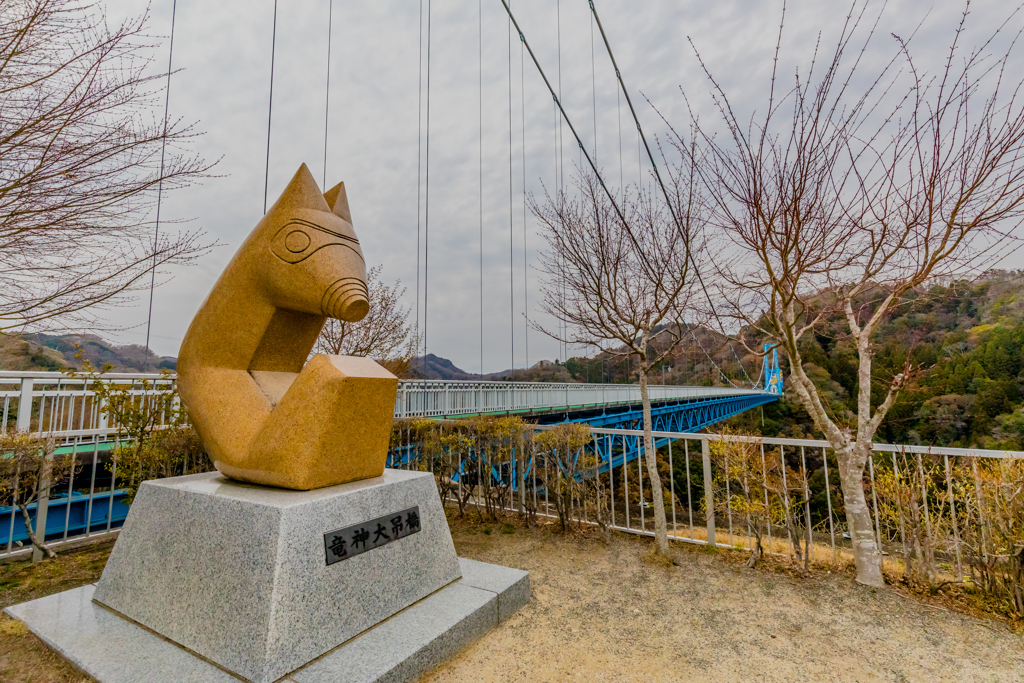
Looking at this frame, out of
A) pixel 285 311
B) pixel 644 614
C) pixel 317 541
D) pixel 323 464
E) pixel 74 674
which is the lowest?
pixel 644 614

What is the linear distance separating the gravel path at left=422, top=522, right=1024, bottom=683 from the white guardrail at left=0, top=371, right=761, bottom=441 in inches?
162

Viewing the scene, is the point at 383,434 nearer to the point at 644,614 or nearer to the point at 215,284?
the point at 215,284

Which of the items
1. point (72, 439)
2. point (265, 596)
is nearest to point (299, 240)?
point (265, 596)

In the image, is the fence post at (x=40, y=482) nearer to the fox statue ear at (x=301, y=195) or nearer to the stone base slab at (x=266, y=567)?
the stone base slab at (x=266, y=567)

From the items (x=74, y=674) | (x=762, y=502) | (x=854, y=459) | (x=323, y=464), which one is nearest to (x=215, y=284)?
(x=323, y=464)

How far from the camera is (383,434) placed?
115 inches

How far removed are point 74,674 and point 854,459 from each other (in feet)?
15.4

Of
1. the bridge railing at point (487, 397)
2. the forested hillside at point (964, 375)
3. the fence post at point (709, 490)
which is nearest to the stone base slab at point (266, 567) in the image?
the fence post at point (709, 490)

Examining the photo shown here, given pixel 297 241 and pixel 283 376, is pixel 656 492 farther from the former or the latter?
pixel 297 241

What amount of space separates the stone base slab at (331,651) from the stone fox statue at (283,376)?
2.77 ft

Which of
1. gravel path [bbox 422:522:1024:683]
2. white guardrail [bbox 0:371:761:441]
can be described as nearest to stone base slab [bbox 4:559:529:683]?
gravel path [bbox 422:522:1024:683]

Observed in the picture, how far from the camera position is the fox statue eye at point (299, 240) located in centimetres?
283

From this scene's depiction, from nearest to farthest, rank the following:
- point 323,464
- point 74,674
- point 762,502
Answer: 1. point 74,674
2. point 323,464
3. point 762,502

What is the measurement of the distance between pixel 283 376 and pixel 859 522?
4184 mm
